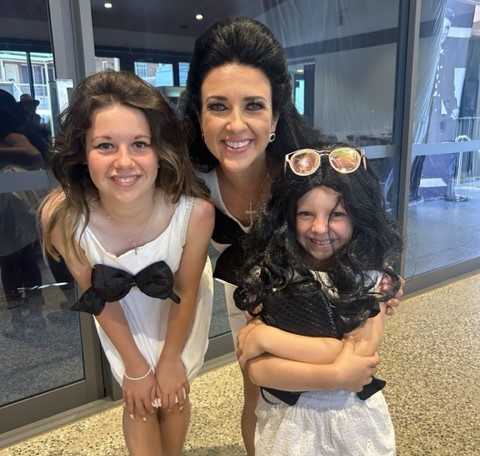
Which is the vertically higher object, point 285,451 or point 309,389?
point 309,389

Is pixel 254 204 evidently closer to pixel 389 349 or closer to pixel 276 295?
pixel 276 295

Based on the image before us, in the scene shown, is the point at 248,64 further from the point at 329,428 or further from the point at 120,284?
the point at 329,428

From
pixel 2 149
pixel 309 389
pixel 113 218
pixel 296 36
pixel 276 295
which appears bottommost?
pixel 309 389

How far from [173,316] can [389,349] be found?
162 centimetres

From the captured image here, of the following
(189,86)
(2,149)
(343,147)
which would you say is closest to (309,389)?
(343,147)

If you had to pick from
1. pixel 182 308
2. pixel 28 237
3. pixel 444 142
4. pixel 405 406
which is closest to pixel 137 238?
pixel 182 308

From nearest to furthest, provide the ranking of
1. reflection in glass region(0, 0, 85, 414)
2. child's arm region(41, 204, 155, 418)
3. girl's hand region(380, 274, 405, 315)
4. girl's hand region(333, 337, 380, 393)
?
girl's hand region(333, 337, 380, 393), girl's hand region(380, 274, 405, 315), child's arm region(41, 204, 155, 418), reflection in glass region(0, 0, 85, 414)

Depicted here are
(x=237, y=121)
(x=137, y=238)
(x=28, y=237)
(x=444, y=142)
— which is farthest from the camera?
(x=444, y=142)

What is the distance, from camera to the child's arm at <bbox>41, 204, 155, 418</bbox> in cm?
130

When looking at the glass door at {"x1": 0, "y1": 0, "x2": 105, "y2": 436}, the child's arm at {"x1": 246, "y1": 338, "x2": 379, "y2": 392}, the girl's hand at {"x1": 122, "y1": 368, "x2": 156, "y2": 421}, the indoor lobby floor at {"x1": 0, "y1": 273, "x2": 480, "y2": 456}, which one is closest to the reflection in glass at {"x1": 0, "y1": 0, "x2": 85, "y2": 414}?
the glass door at {"x1": 0, "y1": 0, "x2": 105, "y2": 436}

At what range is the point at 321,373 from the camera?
1.06 metres

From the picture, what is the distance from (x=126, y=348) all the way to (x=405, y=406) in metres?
1.34

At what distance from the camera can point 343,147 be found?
1195 millimetres

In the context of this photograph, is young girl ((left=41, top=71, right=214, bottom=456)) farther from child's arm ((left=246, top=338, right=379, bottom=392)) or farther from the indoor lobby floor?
the indoor lobby floor
